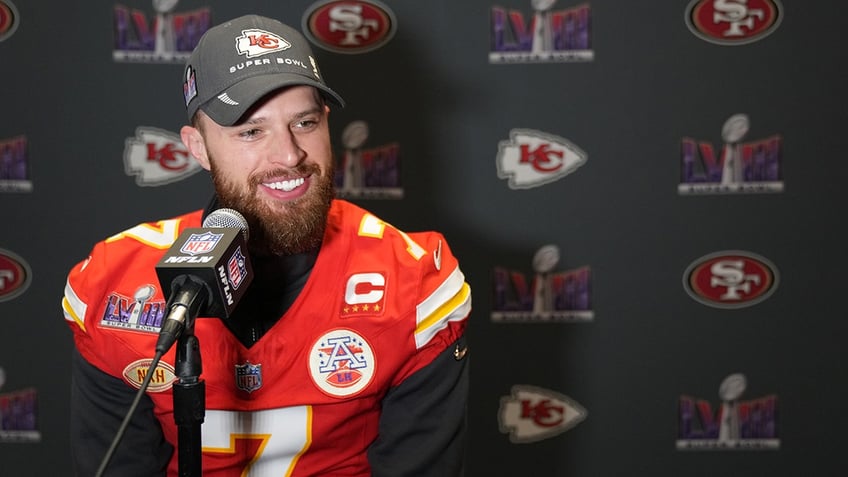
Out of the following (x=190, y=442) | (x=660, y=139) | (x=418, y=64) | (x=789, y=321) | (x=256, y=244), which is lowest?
(x=789, y=321)

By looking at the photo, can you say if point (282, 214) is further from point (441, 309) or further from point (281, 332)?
point (441, 309)

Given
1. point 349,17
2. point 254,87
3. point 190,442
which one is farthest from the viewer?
point 349,17

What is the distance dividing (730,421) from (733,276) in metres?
0.34

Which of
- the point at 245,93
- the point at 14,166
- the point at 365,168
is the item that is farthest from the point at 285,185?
the point at 14,166

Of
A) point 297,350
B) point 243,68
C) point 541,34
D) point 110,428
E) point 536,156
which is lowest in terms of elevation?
point 110,428

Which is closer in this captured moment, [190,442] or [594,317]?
[190,442]

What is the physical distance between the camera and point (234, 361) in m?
1.22

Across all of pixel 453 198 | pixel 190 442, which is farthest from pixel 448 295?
pixel 453 198

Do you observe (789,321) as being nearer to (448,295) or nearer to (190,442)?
(448,295)

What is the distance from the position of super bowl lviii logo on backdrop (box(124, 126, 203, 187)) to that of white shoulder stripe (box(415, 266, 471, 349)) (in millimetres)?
881

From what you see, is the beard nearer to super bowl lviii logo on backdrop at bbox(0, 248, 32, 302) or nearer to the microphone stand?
the microphone stand

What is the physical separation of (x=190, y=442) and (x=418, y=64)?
1.23 m

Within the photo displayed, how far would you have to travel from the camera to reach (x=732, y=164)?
192cm

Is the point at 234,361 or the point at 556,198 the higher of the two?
the point at 556,198
